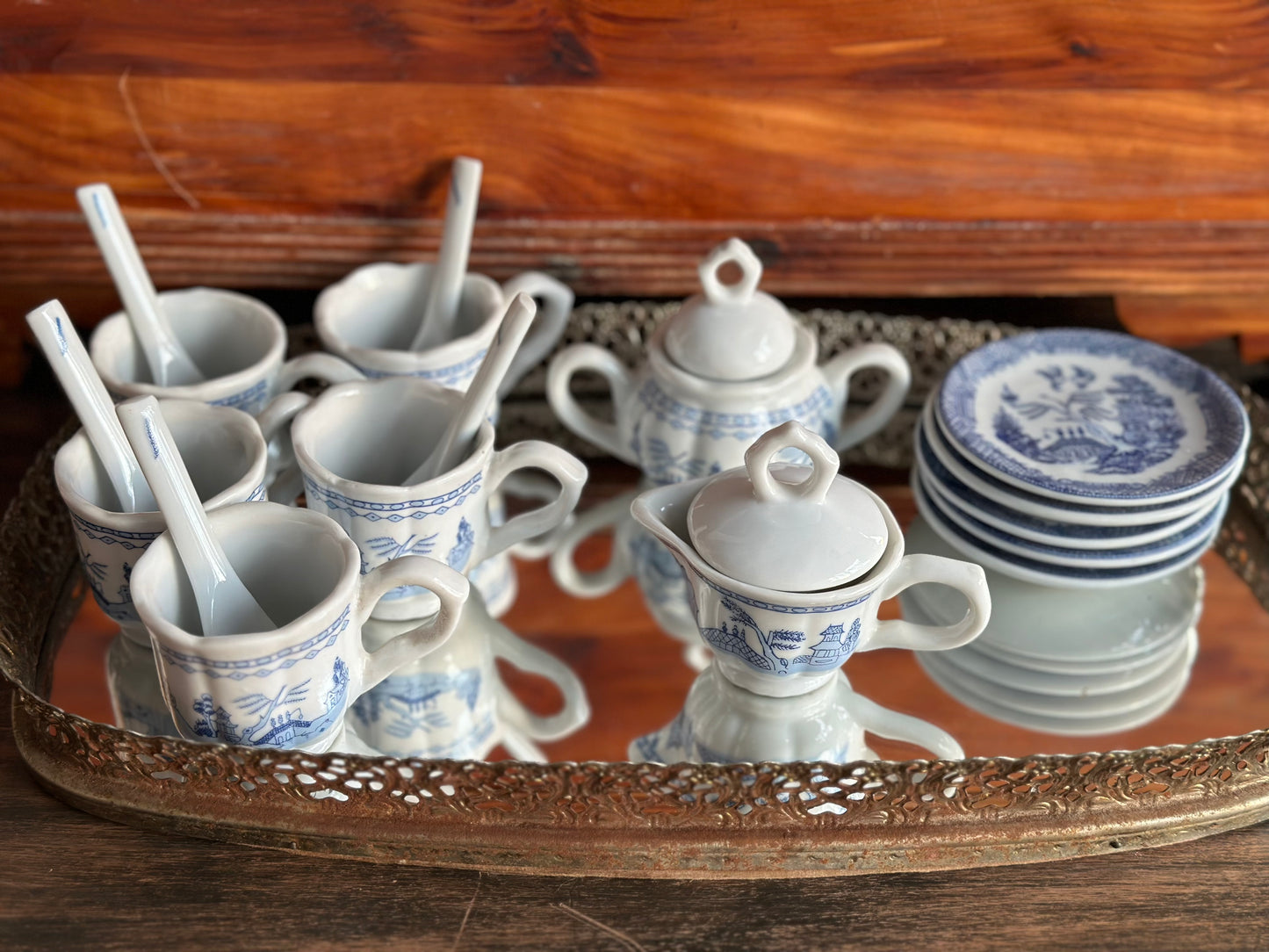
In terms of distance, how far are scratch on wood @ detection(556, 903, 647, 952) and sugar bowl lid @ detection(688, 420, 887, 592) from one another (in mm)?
140

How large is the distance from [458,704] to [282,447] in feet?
0.53

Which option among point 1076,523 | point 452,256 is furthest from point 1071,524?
point 452,256

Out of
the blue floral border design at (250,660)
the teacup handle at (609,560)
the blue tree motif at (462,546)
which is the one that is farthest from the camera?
the teacup handle at (609,560)

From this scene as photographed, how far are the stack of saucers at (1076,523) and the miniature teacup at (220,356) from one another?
0.99 feet

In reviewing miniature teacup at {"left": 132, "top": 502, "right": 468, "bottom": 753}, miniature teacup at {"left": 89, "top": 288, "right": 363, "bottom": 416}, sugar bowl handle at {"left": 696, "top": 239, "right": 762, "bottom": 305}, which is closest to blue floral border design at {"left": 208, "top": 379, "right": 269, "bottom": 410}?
miniature teacup at {"left": 89, "top": 288, "right": 363, "bottom": 416}

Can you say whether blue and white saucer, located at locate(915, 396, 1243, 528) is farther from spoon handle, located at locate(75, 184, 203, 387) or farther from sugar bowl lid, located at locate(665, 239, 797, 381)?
spoon handle, located at locate(75, 184, 203, 387)

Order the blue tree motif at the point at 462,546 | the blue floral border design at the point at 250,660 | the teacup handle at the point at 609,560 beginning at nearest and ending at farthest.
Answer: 1. the blue floral border design at the point at 250,660
2. the blue tree motif at the point at 462,546
3. the teacup handle at the point at 609,560

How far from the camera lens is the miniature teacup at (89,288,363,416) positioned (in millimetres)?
598

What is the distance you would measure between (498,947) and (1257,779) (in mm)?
308

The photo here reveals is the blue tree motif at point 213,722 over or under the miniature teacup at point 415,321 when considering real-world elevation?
under

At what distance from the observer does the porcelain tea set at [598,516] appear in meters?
0.49

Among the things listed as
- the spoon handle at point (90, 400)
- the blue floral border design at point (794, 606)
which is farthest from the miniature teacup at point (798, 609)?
the spoon handle at point (90, 400)

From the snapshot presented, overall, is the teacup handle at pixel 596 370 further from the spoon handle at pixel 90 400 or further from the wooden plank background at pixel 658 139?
the spoon handle at pixel 90 400

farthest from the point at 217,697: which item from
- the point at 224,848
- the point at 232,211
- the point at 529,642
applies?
the point at 232,211
